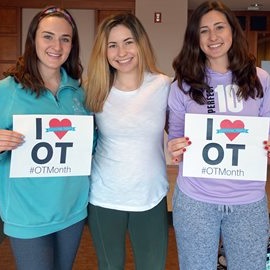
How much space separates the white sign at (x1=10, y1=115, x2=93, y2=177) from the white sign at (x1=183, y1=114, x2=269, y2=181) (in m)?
0.42

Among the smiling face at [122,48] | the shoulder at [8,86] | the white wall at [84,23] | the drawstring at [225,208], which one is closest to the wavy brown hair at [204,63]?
the smiling face at [122,48]

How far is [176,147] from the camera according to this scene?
156 cm

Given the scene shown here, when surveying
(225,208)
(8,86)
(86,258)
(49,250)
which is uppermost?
(8,86)

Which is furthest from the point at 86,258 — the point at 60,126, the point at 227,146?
the point at 227,146

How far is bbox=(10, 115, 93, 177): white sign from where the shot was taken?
148 centimetres

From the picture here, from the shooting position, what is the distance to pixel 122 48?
1.68 metres

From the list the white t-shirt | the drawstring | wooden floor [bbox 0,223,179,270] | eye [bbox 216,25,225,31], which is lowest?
wooden floor [bbox 0,223,179,270]

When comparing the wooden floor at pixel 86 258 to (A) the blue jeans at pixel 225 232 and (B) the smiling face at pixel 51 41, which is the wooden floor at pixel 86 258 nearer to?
(A) the blue jeans at pixel 225 232

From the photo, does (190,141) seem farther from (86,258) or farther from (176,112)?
(86,258)

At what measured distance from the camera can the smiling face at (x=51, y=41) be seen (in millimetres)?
1576

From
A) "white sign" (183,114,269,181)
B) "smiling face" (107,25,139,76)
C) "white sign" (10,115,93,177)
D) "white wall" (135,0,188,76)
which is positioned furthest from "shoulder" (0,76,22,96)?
"white wall" (135,0,188,76)

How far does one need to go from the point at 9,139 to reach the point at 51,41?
438 mm

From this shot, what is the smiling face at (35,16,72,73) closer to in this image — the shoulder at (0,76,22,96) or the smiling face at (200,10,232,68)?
the shoulder at (0,76,22,96)

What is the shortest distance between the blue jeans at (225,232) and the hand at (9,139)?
675mm
